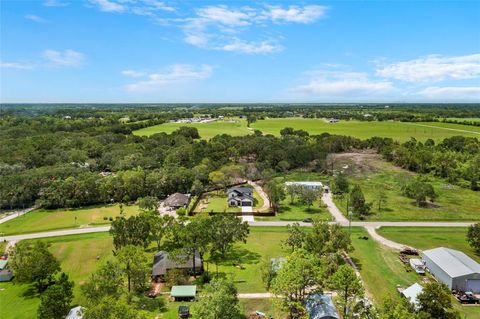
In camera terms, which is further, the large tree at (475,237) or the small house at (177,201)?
the small house at (177,201)

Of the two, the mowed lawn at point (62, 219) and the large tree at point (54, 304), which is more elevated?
the large tree at point (54, 304)

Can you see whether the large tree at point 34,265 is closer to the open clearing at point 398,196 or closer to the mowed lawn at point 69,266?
the mowed lawn at point 69,266

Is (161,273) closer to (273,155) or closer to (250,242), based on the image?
(250,242)

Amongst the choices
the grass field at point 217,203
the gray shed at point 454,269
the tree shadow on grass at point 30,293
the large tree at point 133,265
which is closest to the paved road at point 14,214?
the tree shadow on grass at point 30,293

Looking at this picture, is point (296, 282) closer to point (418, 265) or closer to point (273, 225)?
point (418, 265)

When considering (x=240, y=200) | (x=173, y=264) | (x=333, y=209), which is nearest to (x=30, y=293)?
(x=173, y=264)

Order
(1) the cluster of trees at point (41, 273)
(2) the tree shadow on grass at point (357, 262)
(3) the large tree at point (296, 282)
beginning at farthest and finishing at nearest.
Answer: (2) the tree shadow on grass at point (357, 262) → (1) the cluster of trees at point (41, 273) → (3) the large tree at point (296, 282)

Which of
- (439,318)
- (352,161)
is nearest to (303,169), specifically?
(352,161)
